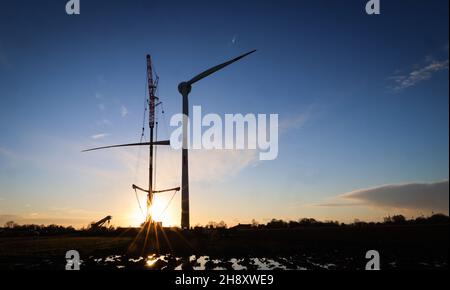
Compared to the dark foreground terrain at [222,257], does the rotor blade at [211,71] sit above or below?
above

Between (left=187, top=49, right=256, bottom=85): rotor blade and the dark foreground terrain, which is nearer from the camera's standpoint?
the dark foreground terrain

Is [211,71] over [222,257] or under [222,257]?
over

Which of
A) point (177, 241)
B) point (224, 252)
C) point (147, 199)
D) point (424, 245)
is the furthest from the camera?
point (147, 199)

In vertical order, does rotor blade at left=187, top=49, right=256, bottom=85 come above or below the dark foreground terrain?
above

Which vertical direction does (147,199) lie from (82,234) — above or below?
above

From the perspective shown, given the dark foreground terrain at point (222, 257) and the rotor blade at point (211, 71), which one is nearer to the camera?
the dark foreground terrain at point (222, 257)

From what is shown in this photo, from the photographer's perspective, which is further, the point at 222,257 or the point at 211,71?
the point at 211,71
